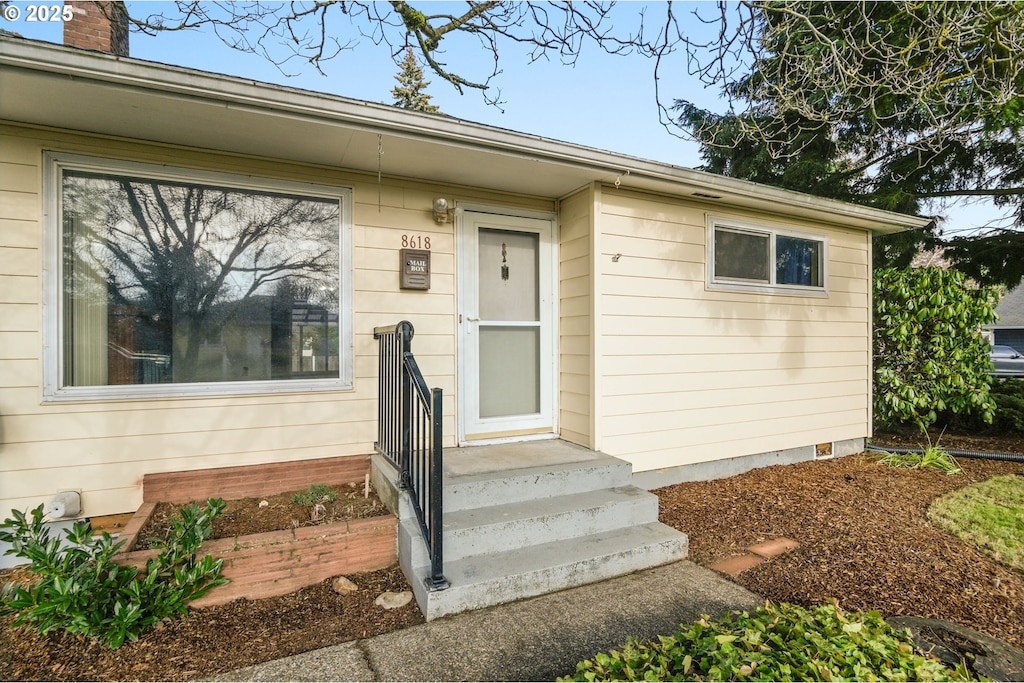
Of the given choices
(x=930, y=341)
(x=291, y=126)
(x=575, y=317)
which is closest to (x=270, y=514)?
(x=291, y=126)

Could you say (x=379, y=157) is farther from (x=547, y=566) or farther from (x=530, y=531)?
(x=547, y=566)

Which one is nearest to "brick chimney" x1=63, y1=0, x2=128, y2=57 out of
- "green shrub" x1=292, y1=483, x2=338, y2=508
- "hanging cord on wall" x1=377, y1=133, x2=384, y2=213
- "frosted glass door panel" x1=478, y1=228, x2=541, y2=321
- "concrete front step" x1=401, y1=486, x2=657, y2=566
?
"hanging cord on wall" x1=377, y1=133, x2=384, y2=213

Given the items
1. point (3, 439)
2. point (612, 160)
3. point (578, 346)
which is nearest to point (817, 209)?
point (612, 160)

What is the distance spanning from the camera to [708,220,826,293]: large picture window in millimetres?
4340

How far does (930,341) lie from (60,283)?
749 cm

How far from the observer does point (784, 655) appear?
139 cm

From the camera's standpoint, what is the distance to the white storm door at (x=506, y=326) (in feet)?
12.5

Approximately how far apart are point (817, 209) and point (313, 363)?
447 centimetres

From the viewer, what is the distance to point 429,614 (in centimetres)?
222

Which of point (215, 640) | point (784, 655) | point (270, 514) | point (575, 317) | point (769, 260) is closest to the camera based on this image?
point (784, 655)

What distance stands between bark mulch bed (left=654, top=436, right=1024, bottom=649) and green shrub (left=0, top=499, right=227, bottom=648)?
8.58ft

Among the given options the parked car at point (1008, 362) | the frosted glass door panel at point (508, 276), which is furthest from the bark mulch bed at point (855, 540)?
the parked car at point (1008, 362)

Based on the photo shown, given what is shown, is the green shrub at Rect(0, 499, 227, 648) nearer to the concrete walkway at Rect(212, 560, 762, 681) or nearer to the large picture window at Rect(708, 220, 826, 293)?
the concrete walkway at Rect(212, 560, 762, 681)

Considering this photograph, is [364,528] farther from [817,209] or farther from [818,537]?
[817,209]
